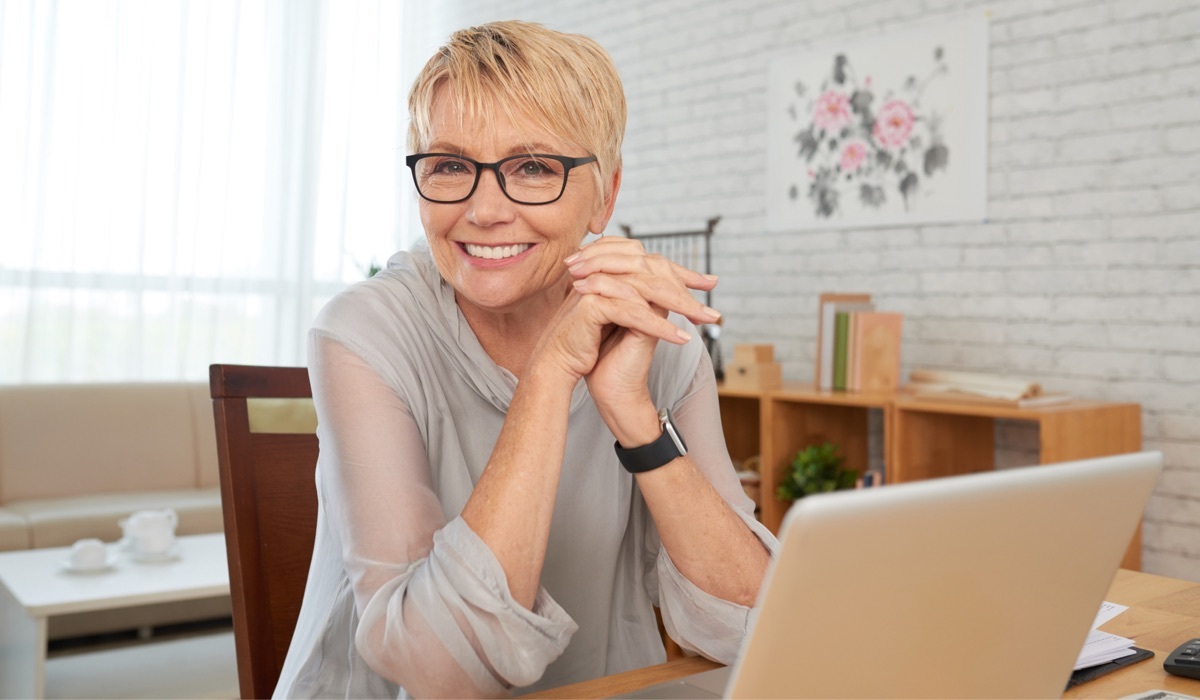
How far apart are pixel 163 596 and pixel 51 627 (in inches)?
38.4

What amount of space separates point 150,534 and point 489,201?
7.70ft

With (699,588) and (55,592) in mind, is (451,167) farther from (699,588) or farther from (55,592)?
(55,592)

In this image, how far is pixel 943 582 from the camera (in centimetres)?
62

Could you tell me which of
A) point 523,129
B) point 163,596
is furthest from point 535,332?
point 163,596

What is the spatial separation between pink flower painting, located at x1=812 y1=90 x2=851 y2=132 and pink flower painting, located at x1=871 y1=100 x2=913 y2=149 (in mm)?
138

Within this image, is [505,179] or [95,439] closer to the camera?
[505,179]

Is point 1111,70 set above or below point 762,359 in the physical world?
above

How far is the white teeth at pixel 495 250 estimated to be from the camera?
4.18 feet

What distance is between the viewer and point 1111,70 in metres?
3.15

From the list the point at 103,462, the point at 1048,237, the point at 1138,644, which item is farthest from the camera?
the point at 103,462

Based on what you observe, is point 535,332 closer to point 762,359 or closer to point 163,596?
point 163,596

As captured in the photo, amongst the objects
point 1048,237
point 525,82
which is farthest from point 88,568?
point 1048,237

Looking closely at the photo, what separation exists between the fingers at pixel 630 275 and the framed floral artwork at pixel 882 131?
2.67m

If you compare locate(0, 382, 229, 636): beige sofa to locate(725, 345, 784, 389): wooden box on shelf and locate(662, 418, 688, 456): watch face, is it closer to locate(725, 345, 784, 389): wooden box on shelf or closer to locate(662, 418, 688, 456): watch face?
locate(725, 345, 784, 389): wooden box on shelf
